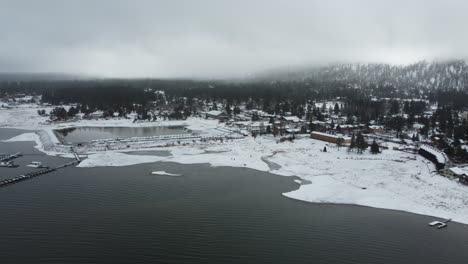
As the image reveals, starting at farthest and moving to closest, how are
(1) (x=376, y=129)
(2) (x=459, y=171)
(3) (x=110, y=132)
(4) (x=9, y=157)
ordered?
1. (1) (x=376, y=129)
2. (3) (x=110, y=132)
3. (4) (x=9, y=157)
4. (2) (x=459, y=171)

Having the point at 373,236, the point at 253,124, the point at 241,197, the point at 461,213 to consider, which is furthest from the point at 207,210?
the point at 253,124

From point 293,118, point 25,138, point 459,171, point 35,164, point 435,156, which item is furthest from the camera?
point 293,118

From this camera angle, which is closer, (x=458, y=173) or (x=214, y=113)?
(x=458, y=173)

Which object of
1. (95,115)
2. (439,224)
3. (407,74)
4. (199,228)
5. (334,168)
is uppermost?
(407,74)

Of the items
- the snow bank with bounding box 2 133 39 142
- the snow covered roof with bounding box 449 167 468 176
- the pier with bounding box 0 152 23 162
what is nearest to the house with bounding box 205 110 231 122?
the snow bank with bounding box 2 133 39 142

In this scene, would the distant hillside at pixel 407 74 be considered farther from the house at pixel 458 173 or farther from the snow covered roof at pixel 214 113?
the house at pixel 458 173

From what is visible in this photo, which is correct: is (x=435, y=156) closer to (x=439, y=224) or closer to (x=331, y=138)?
(x=331, y=138)

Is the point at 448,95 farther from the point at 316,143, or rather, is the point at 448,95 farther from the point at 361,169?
the point at 361,169

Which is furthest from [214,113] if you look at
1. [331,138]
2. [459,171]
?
[459,171]
